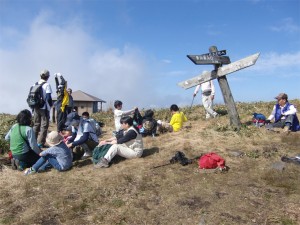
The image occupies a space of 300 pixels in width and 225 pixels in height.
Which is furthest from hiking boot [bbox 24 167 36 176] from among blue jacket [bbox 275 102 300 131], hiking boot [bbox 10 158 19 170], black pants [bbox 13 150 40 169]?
blue jacket [bbox 275 102 300 131]

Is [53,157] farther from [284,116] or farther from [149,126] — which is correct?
[284,116]

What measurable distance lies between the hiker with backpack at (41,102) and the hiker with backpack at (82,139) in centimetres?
133

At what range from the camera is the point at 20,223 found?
5.89m

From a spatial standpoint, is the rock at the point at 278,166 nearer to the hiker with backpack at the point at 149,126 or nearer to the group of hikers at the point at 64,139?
the group of hikers at the point at 64,139

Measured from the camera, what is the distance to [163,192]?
687 cm

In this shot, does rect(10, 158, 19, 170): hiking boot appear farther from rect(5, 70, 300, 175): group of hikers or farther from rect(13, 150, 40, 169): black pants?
→ rect(13, 150, 40, 169): black pants

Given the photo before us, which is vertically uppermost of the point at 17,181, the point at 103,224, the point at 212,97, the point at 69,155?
the point at 212,97

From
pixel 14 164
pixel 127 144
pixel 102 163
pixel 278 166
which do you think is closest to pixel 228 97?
pixel 278 166

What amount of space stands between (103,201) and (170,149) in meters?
3.71

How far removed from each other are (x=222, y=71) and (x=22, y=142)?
7.33 m

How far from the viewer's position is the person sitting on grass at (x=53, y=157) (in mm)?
8367

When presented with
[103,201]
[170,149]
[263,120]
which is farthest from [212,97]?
[103,201]

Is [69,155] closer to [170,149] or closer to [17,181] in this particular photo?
[17,181]

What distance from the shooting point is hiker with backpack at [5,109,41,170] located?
8.51 meters
